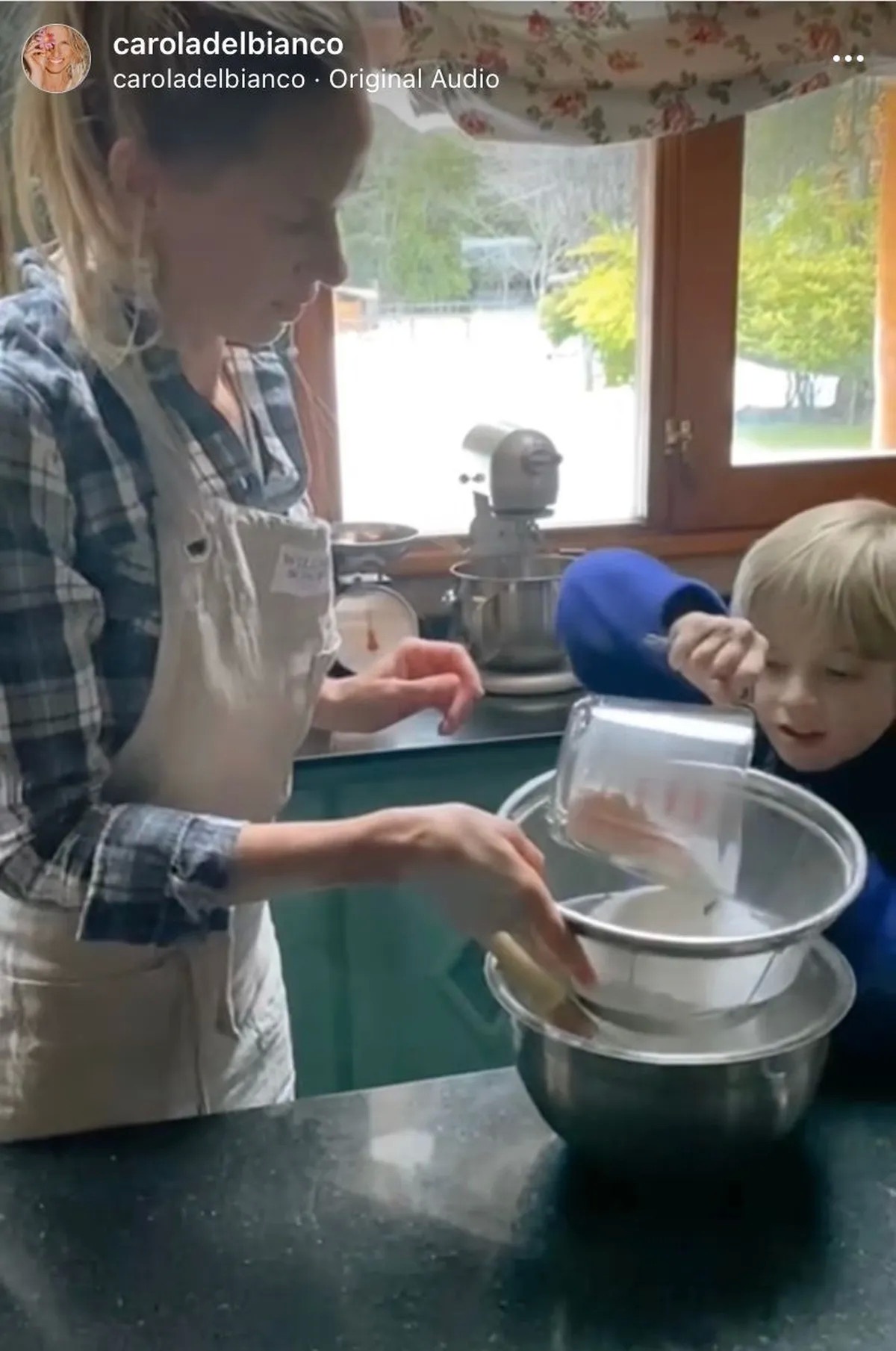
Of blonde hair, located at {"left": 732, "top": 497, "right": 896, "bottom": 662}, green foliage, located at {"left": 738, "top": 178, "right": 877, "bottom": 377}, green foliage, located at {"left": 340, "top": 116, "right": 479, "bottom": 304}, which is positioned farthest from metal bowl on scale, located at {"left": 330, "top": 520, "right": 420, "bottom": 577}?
blonde hair, located at {"left": 732, "top": 497, "right": 896, "bottom": 662}

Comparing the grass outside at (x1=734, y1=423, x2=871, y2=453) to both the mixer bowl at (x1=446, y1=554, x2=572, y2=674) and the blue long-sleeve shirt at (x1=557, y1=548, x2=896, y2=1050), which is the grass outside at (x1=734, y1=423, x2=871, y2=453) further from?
the blue long-sleeve shirt at (x1=557, y1=548, x2=896, y2=1050)

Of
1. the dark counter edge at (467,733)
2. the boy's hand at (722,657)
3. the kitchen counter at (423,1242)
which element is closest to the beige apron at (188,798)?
the kitchen counter at (423,1242)

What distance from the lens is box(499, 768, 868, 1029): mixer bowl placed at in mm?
744

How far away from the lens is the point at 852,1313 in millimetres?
708

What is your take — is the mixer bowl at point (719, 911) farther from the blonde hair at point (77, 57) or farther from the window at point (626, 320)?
the window at point (626, 320)

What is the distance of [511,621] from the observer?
1.83 meters

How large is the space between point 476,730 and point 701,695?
0.57 m

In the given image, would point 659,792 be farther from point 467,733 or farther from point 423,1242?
point 467,733

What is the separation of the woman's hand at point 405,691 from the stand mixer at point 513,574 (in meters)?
0.68

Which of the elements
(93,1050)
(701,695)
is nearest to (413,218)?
(701,695)

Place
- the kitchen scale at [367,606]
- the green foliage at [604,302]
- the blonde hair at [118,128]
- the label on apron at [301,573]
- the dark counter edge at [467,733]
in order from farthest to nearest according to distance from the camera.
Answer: the green foliage at [604,302] → the kitchen scale at [367,606] → the dark counter edge at [467,733] → the label on apron at [301,573] → the blonde hair at [118,128]

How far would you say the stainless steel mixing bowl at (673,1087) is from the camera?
2.41ft

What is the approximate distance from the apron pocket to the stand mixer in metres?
0.88

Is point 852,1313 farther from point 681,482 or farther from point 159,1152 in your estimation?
point 681,482
